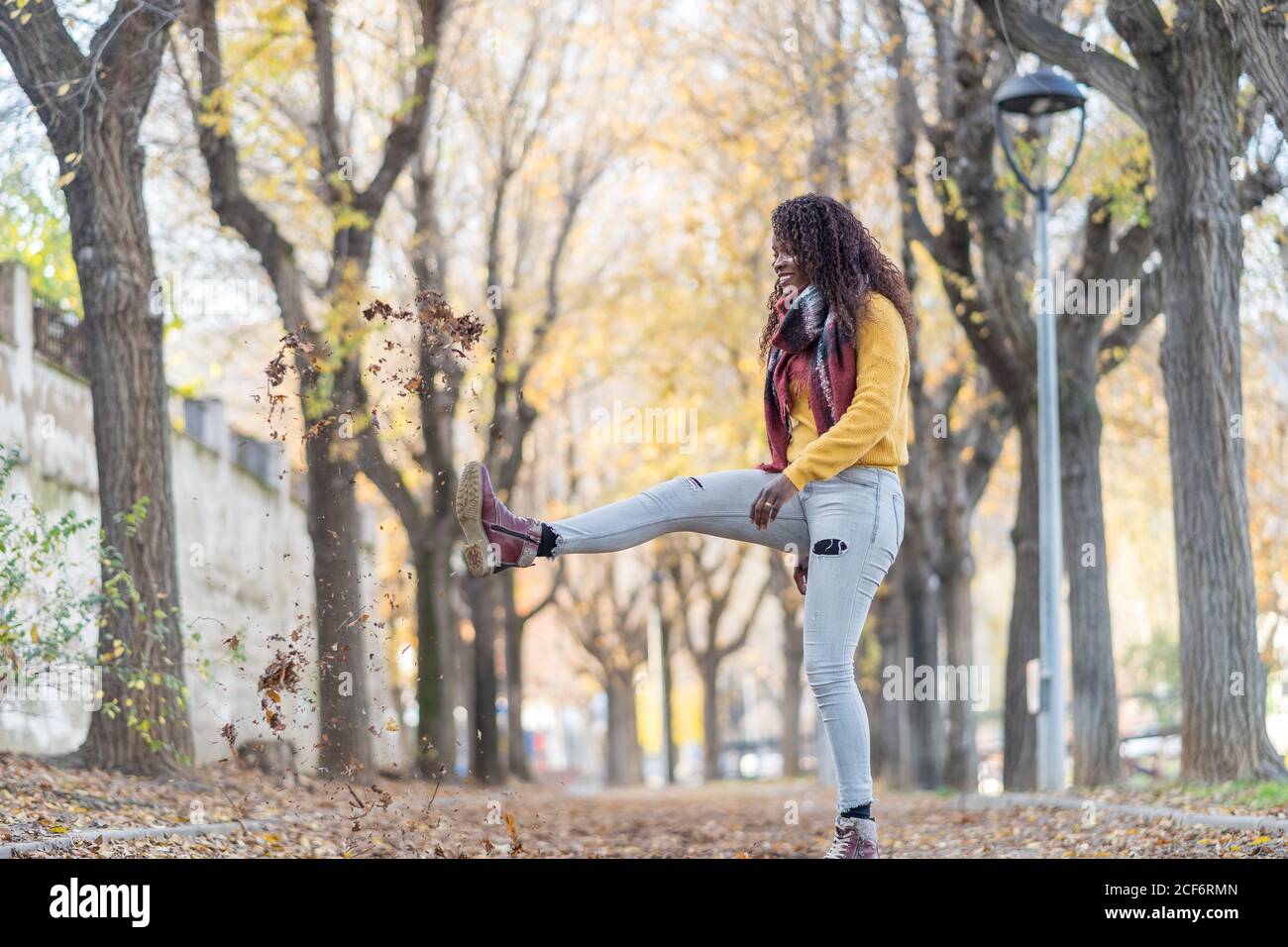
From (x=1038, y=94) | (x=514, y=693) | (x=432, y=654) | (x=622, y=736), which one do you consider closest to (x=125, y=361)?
(x=1038, y=94)

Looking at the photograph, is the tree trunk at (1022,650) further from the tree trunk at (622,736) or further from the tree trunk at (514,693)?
the tree trunk at (622,736)

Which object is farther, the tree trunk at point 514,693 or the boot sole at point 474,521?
the tree trunk at point 514,693

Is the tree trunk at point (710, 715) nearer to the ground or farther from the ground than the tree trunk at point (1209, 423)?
nearer to the ground

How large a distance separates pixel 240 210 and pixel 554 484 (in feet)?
62.7

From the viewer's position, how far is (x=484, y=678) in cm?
2333

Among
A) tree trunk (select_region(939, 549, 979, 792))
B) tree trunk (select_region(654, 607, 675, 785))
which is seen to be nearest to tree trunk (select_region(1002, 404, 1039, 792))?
tree trunk (select_region(939, 549, 979, 792))

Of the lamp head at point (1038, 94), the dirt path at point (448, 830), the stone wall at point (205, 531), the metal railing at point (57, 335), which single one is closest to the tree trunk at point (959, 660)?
the dirt path at point (448, 830)

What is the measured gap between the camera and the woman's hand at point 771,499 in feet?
17.8

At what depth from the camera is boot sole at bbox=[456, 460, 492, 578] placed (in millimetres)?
5555

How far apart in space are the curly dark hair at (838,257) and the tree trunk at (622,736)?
3142 centimetres

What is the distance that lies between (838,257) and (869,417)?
62 cm

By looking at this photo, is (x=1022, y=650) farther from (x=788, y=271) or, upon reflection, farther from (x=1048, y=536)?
(x=788, y=271)

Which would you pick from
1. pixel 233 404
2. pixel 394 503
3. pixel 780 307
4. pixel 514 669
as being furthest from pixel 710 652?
pixel 780 307

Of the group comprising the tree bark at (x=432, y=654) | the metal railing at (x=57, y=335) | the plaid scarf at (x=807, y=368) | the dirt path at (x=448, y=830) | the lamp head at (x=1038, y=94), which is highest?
the lamp head at (x=1038, y=94)
